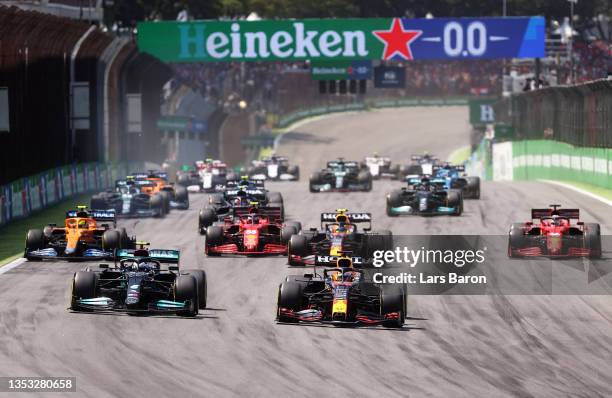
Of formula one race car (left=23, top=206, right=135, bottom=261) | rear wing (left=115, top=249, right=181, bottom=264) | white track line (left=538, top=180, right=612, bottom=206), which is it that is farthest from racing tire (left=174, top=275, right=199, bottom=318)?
white track line (left=538, top=180, right=612, bottom=206)

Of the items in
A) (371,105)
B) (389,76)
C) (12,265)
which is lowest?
(12,265)

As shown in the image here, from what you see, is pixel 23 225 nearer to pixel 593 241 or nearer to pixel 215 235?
pixel 215 235

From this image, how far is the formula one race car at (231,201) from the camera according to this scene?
1371 inches

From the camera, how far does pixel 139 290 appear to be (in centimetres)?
2217

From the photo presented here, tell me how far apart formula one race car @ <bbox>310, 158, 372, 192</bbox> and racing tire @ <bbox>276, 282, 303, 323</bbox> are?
28.9 metres

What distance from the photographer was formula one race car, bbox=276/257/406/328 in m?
21.4

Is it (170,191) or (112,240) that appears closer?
(112,240)

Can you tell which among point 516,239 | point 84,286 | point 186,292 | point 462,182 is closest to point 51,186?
point 462,182

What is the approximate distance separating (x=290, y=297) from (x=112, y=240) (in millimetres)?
8731

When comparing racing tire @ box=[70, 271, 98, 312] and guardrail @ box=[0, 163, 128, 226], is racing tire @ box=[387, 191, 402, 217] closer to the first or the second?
guardrail @ box=[0, 163, 128, 226]

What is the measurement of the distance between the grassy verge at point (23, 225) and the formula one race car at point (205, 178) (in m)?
4.96

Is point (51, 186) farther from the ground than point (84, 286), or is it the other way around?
point (51, 186)

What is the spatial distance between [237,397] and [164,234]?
21011 mm

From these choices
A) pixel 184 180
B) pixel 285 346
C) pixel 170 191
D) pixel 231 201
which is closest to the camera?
pixel 285 346
